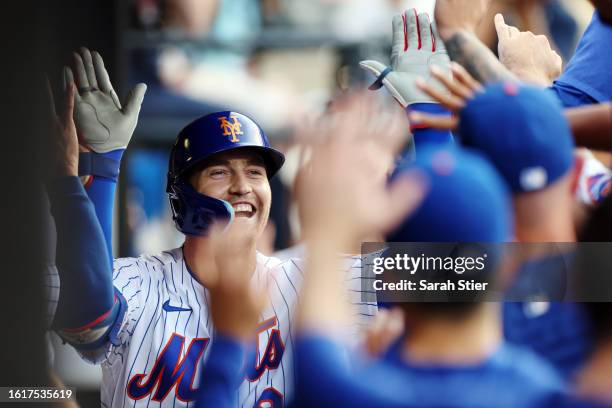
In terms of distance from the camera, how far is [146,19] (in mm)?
3293

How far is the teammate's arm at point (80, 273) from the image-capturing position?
2.21 meters

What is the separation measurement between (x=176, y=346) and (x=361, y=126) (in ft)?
3.78

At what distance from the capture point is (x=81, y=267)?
86.9 inches

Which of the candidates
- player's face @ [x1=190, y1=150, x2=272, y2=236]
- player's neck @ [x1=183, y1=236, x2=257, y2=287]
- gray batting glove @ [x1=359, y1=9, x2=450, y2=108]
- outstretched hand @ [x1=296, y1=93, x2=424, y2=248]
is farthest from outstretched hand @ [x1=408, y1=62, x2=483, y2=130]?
player's neck @ [x1=183, y1=236, x2=257, y2=287]

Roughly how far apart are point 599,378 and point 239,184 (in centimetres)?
134

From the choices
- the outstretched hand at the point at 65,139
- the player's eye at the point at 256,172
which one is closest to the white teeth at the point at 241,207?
the player's eye at the point at 256,172

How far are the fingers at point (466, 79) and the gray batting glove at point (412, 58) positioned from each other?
0.96 feet

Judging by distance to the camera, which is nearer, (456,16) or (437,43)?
(456,16)

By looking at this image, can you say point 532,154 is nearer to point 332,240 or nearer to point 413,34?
point 332,240

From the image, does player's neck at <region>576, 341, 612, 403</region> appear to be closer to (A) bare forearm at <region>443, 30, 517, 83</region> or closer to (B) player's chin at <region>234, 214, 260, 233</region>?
(A) bare forearm at <region>443, 30, 517, 83</region>

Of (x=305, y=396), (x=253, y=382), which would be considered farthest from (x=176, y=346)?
(x=305, y=396)

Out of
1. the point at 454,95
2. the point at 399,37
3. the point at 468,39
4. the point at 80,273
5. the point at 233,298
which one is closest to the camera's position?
the point at 233,298

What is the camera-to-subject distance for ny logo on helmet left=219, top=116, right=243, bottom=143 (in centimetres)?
240

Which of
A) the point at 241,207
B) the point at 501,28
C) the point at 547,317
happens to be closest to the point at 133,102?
the point at 241,207
